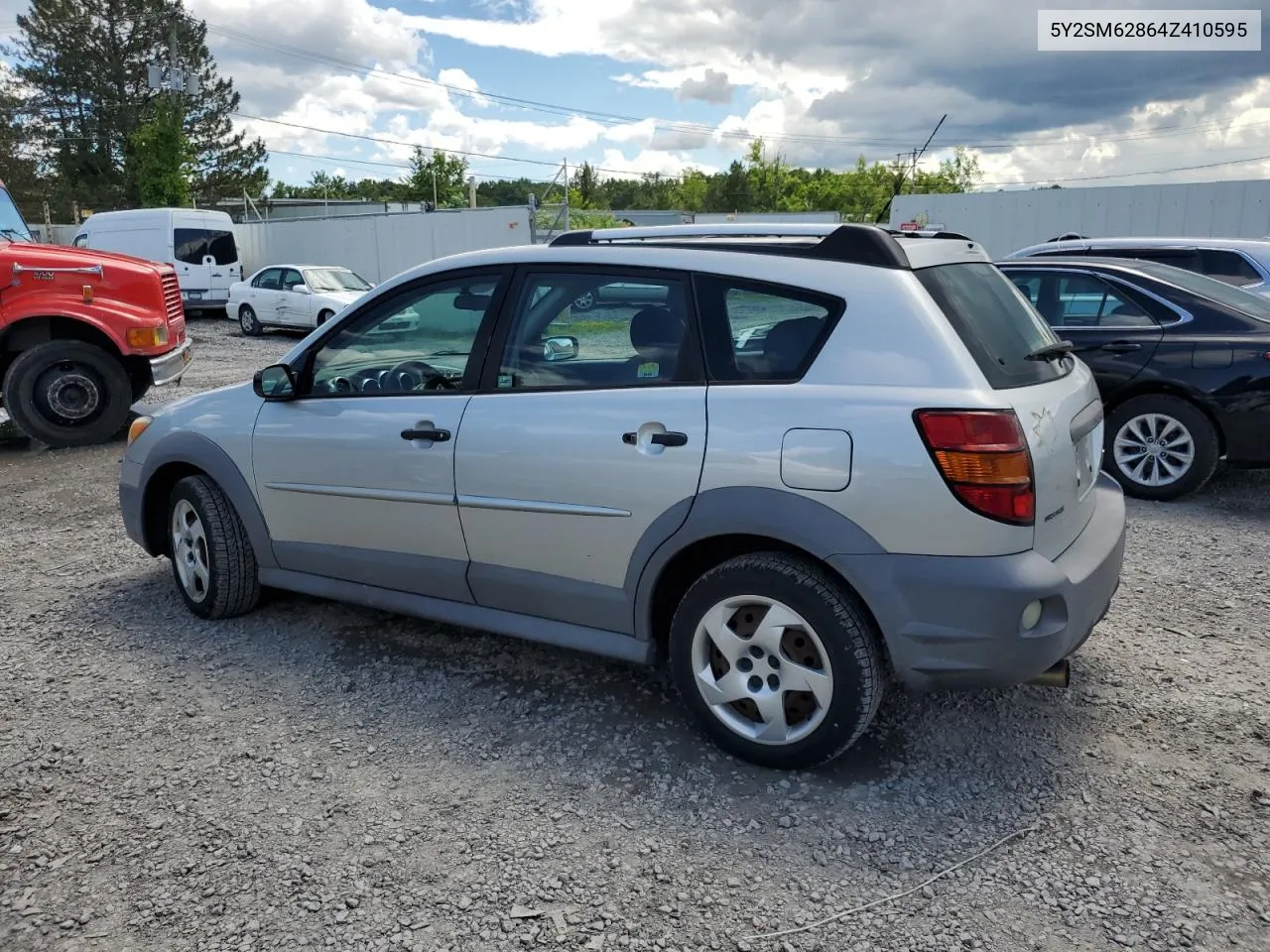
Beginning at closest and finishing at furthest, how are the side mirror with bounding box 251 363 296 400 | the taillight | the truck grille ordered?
the taillight < the side mirror with bounding box 251 363 296 400 < the truck grille

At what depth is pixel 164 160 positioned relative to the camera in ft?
110

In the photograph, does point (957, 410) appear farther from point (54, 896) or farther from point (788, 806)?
point (54, 896)

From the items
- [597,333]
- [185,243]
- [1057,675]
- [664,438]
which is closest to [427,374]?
[597,333]

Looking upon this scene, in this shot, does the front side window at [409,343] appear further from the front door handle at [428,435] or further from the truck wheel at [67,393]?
the truck wheel at [67,393]

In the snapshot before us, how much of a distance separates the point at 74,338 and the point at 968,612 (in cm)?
884

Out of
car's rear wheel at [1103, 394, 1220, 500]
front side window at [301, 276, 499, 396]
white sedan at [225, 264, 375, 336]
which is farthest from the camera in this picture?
white sedan at [225, 264, 375, 336]

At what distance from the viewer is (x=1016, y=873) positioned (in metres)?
2.77

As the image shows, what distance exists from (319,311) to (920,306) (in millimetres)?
18632

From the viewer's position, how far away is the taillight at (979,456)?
9.43 feet

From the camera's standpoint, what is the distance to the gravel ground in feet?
8.60

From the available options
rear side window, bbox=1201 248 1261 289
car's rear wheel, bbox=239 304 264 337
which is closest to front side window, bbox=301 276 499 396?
rear side window, bbox=1201 248 1261 289

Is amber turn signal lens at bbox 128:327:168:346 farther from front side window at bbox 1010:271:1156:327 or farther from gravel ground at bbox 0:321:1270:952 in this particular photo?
front side window at bbox 1010:271:1156:327

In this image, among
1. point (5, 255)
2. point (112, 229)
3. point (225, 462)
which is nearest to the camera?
point (225, 462)

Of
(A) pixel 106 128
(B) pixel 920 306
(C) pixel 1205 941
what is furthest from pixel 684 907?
(A) pixel 106 128
